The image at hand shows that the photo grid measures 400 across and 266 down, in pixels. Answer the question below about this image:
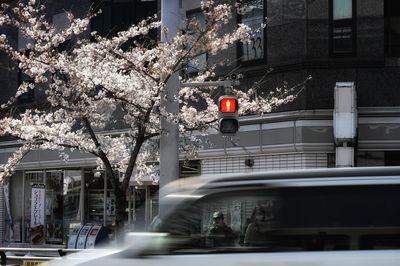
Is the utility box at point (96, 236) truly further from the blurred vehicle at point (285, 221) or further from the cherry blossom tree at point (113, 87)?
the blurred vehicle at point (285, 221)

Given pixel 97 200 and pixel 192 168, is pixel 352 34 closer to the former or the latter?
pixel 192 168

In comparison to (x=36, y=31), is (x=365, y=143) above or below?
below

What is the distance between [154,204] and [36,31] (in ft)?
27.6

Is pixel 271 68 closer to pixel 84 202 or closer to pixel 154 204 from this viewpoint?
pixel 154 204

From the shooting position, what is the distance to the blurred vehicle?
460cm

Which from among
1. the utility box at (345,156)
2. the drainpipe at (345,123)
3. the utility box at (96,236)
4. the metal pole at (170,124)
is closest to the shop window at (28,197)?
the utility box at (96,236)

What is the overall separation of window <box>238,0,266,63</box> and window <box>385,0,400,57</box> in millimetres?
3235

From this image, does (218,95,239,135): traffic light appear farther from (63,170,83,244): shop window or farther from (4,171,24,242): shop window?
(4,171,24,242): shop window

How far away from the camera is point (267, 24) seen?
688 inches

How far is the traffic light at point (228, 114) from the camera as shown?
38.4ft

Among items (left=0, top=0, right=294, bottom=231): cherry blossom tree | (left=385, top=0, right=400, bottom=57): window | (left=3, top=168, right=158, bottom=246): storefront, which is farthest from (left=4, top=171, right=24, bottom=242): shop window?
(left=385, top=0, right=400, bottom=57): window

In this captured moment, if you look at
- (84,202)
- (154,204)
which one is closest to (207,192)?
(154,204)

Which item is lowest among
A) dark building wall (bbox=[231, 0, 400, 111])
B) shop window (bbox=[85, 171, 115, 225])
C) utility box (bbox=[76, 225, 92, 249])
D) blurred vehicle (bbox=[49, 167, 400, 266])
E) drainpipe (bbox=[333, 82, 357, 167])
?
utility box (bbox=[76, 225, 92, 249])

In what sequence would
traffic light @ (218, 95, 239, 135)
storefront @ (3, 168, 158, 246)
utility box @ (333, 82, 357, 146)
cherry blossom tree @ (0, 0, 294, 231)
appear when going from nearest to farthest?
traffic light @ (218, 95, 239, 135)
cherry blossom tree @ (0, 0, 294, 231)
utility box @ (333, 82, 357, 146)
storefront @ (3, 168, 158, 246)
